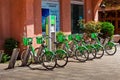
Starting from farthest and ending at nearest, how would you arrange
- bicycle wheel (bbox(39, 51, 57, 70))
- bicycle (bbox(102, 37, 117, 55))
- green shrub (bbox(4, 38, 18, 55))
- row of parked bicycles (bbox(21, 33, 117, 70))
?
bicycle (bbox(102, 37, 117, 55)), green shrub (bbox(4, 38, 18, 55)), row of parked bicycles (bbox(21, 33, 117, 70)), bicycle wheel (bbox(39, 51, 57, 70))

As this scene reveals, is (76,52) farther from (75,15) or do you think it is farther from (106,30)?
(106,30)

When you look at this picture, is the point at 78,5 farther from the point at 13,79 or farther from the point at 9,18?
the point at 13,79

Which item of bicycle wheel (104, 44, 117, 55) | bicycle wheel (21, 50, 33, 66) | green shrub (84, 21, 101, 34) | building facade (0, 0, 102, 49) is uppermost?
building facade (0, 0, 102, 49)

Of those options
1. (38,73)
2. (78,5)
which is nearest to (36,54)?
(38,73)

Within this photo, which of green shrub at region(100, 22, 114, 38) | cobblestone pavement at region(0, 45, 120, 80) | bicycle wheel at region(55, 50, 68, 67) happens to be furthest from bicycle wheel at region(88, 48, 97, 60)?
green shrub at region(100, 22, 114, 38)

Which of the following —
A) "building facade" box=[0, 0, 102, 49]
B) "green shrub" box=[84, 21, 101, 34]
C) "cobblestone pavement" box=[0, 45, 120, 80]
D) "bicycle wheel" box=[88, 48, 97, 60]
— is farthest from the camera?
"green shrub" box=[84, 21, 101, 34]

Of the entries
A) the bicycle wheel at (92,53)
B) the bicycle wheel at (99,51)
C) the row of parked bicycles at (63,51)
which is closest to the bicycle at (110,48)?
the row of parked bicycles at (63,51)

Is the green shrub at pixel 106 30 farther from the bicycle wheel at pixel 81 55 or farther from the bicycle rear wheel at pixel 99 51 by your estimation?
the bicycle wheel at pixel 81 55

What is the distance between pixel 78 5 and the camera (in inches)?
838

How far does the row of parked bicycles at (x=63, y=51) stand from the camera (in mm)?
13039

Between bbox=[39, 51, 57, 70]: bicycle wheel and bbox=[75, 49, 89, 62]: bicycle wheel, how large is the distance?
88.3 inches

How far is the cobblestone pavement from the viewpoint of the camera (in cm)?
1126

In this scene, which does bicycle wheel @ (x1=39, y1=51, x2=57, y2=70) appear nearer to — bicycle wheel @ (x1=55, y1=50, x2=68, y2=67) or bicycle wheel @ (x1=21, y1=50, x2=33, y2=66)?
bicycle wheel @ (x1=55, y1=50, x2=68, y2=67)

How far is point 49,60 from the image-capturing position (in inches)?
509
